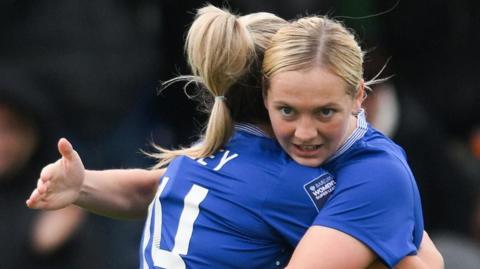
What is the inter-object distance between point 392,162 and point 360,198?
0.49 feet

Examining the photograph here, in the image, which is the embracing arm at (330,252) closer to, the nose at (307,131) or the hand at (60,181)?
the nose at (307,131)

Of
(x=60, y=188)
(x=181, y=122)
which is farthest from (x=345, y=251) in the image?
(x=181, y=122)

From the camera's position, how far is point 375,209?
4309 mm

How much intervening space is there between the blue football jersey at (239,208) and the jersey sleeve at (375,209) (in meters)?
0.08

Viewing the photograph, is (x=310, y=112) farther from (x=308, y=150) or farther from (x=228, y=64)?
(x=228, y=64)

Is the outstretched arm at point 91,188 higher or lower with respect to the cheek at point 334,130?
lower

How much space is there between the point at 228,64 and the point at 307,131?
34 centimetres

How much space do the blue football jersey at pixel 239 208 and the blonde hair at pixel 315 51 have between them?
0.77 ft

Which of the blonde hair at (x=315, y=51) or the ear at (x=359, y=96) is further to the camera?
the ear at (x=359, y=96)

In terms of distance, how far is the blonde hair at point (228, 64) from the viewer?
448 centimetres

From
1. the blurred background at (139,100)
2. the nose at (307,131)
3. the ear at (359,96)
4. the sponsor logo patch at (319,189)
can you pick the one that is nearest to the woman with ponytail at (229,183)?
the sponsor logo patch at (319,189)

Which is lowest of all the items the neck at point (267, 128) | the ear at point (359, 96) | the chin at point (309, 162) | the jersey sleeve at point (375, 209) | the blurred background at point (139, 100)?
the blurred background at point (139, 100)

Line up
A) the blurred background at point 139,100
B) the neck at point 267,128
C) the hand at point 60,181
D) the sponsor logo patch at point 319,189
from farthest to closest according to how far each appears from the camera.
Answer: the blurred background at point 139,100
the neck at point 267,128
the hand at point 60,181
the sponsor logo patch at point 319,189

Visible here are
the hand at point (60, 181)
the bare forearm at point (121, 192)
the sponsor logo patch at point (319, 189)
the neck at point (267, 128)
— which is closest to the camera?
the sponsor logo patch at point (319, 189)
